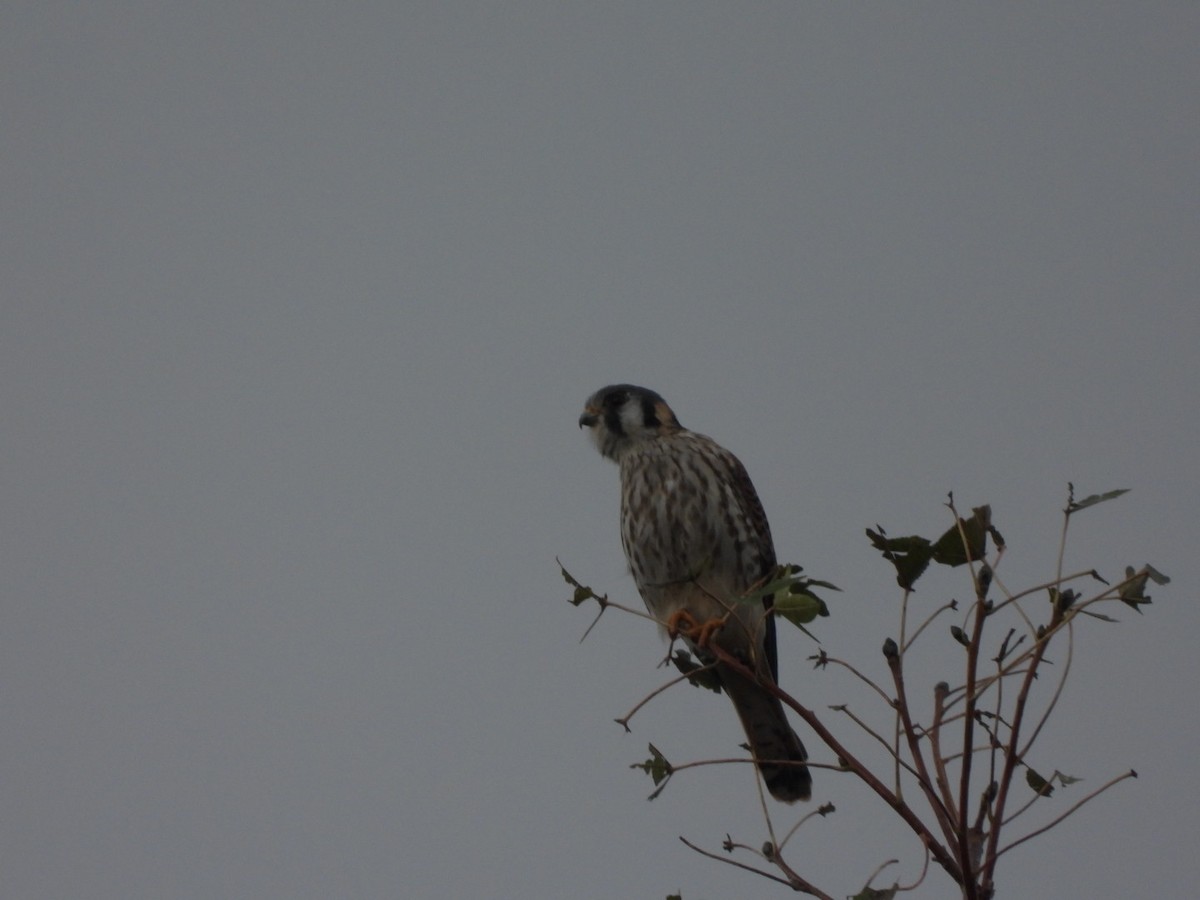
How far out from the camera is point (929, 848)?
1.54 metres

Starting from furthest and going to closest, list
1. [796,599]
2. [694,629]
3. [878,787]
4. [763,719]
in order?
[763,719] → [694,629] → [796,599] → [878,787]

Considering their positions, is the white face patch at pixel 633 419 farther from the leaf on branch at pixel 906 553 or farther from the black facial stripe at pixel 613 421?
the leaf on branch at pixel 906 553

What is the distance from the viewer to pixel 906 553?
6.10ft

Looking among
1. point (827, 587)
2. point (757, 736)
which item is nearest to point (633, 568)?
point (757, 736)

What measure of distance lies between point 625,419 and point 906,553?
3504mm

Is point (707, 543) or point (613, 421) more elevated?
point (613, 421)

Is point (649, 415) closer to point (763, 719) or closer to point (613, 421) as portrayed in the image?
point (613, 421)

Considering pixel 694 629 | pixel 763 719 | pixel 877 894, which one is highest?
pixel 763 719

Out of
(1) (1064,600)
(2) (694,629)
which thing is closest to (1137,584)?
(1) (1064,600)

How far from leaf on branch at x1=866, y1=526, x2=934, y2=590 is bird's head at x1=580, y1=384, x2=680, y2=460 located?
334 centimetres

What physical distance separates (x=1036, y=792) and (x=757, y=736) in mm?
2634

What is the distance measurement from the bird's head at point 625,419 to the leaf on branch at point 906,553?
334 cm

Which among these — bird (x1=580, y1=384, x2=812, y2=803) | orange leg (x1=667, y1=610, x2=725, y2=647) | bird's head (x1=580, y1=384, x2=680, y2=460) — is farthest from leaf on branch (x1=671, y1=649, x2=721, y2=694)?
bird's head (x1=580, y1=384, x2=680, y2=460)

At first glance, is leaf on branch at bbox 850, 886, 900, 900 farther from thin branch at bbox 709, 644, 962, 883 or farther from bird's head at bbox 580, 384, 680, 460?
bird's head at bbox 580, 384, 680, 460
